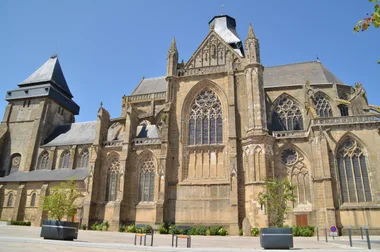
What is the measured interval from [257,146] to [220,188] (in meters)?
4.62

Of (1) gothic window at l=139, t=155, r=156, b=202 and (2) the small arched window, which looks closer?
(1) gothic window at l=139, t=155, r=156, b=202

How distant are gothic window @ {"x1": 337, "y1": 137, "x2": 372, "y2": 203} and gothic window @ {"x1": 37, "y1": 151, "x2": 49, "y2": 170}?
32.9 metres

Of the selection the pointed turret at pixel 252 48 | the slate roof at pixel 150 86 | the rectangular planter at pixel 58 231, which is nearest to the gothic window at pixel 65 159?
the slate roof at pixel 150 86

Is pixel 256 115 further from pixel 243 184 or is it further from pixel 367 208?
pixel 367 208

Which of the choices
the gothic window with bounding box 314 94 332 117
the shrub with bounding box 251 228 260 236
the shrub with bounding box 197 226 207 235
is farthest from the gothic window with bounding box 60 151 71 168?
the gothic window with bounding box 314 94 332 117

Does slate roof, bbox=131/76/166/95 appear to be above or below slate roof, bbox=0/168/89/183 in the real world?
above

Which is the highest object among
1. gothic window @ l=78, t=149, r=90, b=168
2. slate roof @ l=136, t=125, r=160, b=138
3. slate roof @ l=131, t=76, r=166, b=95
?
slate roof @ l=131, t=76, r=166, b=95

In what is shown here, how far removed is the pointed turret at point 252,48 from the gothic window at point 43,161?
27723 mm

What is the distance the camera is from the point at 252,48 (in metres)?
26.3

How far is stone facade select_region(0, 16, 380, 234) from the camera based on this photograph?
21.3 metres

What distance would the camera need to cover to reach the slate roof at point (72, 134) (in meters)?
35.9

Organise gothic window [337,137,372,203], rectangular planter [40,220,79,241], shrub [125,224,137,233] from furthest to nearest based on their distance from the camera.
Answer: shrub [125,224,137,233] < gothic window [337,137,372,203] < rectangular planter [40,220,79,241]

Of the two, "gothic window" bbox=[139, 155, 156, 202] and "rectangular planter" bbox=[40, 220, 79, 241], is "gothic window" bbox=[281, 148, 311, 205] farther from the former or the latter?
"rectangular planter" bbox=[40, 220, 79, 241]

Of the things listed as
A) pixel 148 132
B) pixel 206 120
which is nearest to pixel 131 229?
pixel 148 132
